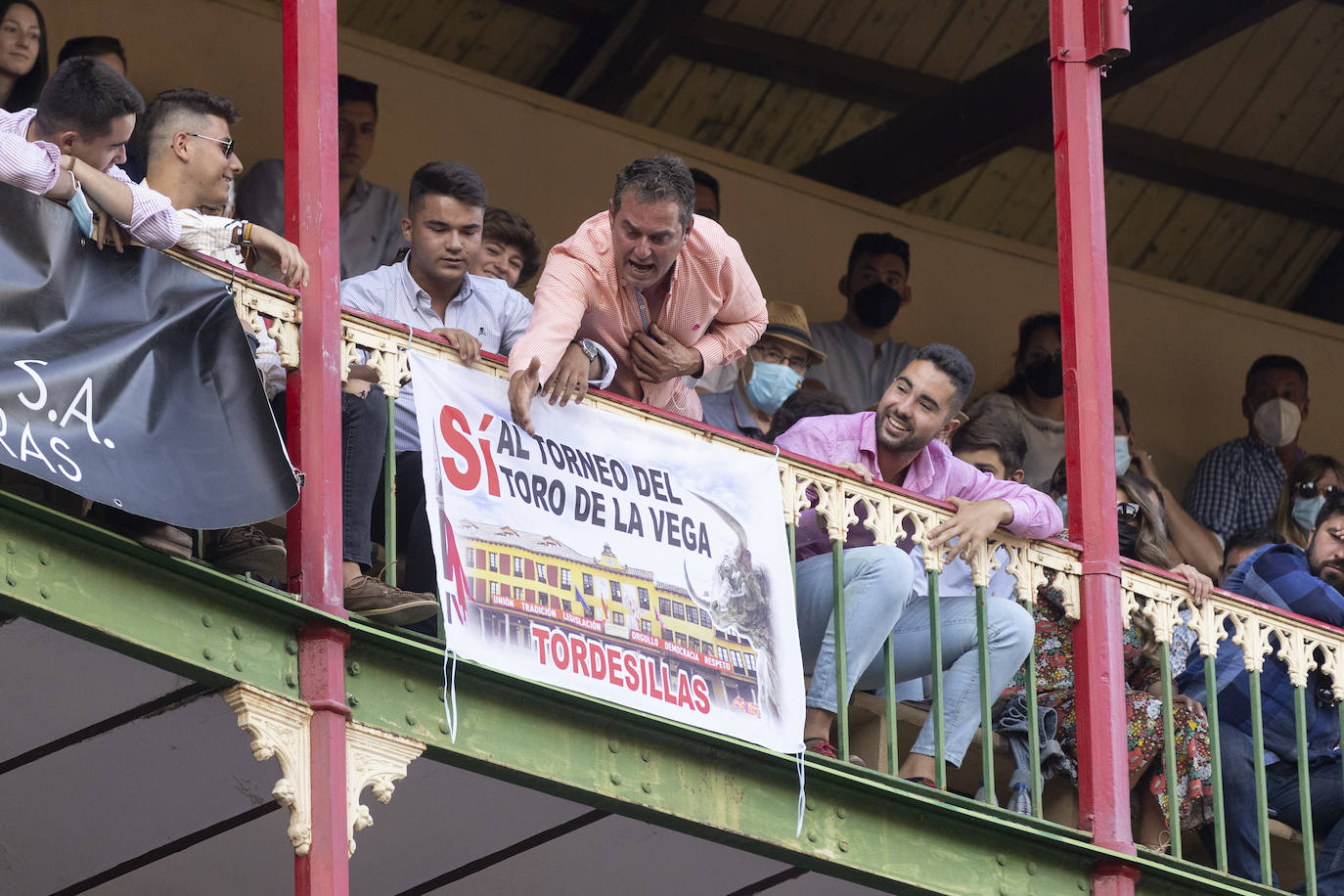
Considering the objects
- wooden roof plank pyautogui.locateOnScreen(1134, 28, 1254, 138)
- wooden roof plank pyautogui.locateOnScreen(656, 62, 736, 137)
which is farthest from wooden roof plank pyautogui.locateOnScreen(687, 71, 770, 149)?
wooden roof plank pyautogui.locateOnScreen(1134, 28, 1254, 138)

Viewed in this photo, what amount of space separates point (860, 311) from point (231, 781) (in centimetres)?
523

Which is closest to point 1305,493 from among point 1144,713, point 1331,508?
point 1331,508

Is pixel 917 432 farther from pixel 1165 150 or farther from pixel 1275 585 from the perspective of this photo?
pixel 1165 150

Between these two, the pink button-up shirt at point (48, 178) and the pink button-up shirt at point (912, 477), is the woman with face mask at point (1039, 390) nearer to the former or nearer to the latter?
the pink button-up shirt at point (912, 477)

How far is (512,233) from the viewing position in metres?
8.99

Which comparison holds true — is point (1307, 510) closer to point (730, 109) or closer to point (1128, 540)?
point (1128, 540)

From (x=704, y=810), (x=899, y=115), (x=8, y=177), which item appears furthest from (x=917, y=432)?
(x=899, y=115)

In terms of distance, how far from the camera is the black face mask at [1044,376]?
12227mm

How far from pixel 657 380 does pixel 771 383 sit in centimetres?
206

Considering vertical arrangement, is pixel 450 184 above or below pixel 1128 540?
above

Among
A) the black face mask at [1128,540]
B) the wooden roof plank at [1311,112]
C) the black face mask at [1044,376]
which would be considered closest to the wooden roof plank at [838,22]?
the black face mask at [1044,376]

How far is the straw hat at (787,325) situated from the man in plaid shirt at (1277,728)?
Answer: 6.42 ft

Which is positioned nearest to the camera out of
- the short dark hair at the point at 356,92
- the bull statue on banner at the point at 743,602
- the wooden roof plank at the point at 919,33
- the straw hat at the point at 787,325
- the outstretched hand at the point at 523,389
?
the outstretched hand at the point at 523,389

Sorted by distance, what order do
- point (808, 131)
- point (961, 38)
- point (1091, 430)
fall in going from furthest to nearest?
1. point (808, 131)
2. point (961, 38)
3. point (1091, 430)
